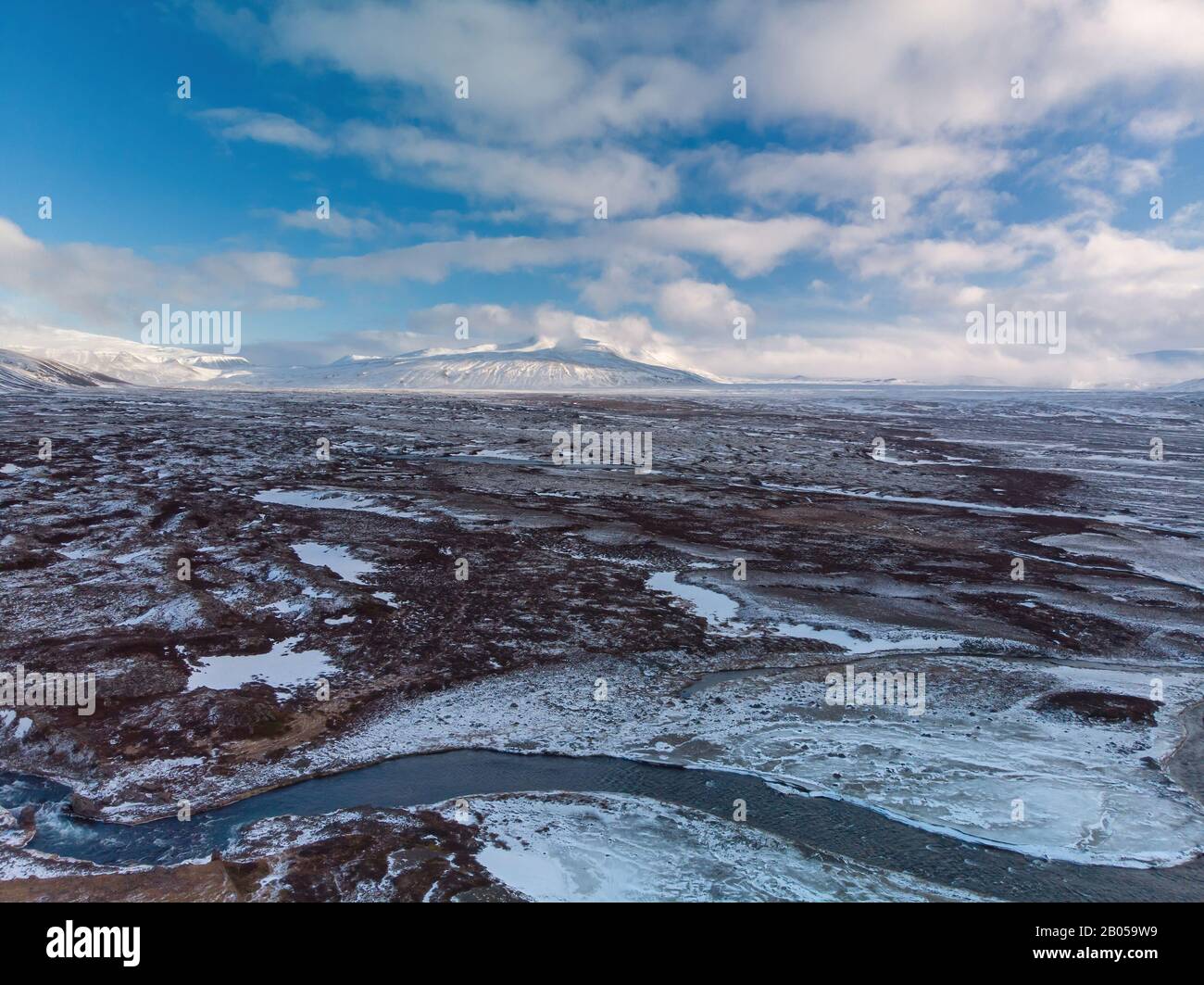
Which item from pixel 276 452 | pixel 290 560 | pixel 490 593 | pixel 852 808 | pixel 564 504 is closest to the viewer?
pixel 852 808

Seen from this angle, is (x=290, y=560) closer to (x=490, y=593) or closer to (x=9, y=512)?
(x=490, y=593)

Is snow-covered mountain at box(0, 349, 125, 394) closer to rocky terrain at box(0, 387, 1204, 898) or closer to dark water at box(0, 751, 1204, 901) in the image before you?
rocky terrain at box(0, 387, 1204, 898)

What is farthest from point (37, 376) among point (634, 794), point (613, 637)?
point (634, 794)

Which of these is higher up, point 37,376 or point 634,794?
point 37,376

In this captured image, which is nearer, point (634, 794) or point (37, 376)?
point (634, 794)

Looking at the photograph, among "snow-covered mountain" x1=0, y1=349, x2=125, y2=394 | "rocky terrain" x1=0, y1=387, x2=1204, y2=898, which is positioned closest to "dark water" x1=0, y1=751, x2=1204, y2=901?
"rocky terrain" x1=0, y1=387, x2=1204, y2=898

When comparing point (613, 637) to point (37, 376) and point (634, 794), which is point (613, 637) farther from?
point (37, 376)
